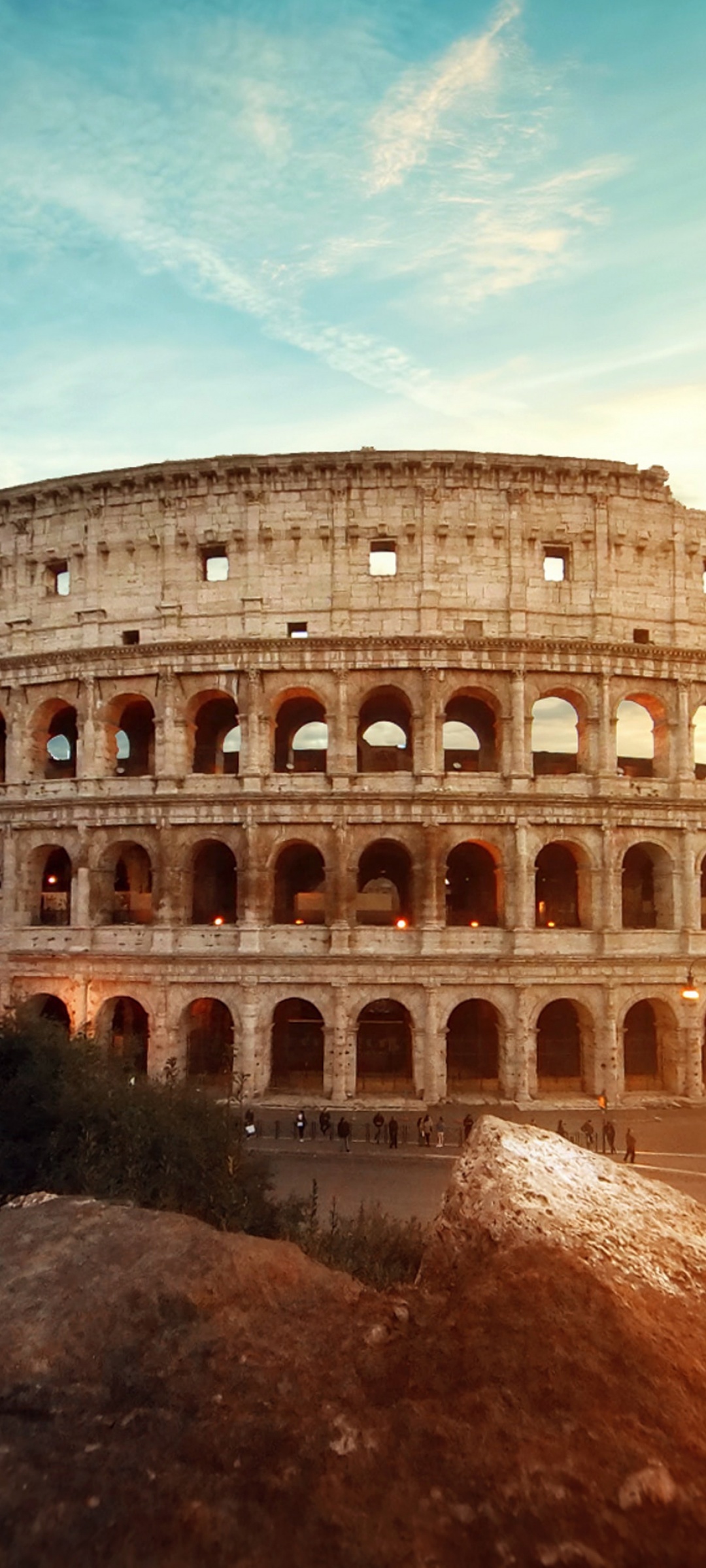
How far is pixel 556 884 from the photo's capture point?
2525 cm

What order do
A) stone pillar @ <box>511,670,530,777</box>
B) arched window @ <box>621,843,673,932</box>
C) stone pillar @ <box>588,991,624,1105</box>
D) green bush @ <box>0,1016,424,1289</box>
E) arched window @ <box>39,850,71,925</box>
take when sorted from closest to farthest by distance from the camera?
green bush @ <box>0,1016,424,1289</box>
stone pillar @ <box>588,991,624,1105</box>
stone pillar @ <box>511,670,530,777</box>
arched window @ <box>621,843,673,932</box>
arched window @ <box>39,850,71,925</box>

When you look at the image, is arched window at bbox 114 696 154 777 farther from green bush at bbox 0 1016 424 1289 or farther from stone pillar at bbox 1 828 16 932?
green bush at bbox 0 1016 424 1289

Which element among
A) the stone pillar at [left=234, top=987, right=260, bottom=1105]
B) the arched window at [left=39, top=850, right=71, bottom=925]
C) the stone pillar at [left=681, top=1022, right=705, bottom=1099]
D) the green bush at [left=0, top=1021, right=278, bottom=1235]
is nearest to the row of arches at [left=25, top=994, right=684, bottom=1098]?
the stone pillar at [left=681, top=1022, right=705, bottom=1099]

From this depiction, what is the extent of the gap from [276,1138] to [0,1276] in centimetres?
1315

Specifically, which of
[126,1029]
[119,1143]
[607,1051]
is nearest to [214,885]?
[126,1029]

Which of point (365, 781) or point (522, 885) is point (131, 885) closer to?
point (365, 781)

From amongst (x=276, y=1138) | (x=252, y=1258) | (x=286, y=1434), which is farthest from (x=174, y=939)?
(x=286, y=1434)

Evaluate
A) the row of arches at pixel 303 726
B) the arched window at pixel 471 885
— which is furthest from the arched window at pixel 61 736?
the arched window at pixel 471 885

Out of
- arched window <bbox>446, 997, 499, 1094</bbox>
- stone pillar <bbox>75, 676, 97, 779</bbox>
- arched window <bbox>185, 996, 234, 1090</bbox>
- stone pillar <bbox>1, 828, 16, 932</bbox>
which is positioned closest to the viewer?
stone pillar <bbox>1, 828, 16, 932</bbox>

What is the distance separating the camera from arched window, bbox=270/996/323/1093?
941 inches

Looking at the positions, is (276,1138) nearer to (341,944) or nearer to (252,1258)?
(341,944)

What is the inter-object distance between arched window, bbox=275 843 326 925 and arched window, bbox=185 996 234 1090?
338 centimetres

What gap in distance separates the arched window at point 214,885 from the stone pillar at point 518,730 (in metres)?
8.76

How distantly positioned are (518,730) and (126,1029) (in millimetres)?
14321
